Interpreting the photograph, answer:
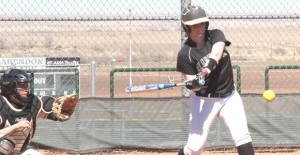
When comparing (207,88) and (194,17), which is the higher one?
(194,17)

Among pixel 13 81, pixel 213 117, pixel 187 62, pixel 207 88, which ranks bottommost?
pixel 213 117

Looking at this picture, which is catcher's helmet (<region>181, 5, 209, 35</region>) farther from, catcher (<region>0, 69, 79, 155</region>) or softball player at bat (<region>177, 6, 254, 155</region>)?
catcher (<region>0, 69, 79, 155</region>)

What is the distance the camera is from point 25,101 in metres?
6.17

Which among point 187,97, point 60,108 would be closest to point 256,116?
point 187,97

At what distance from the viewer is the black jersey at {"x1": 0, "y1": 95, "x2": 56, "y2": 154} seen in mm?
6082

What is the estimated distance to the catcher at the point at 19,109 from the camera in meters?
5.90

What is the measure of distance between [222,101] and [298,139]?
3774 millimetres

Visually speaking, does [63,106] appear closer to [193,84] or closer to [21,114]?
[21,114]

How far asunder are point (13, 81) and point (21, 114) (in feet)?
1.05

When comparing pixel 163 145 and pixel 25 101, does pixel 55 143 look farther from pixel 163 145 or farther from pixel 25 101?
pixel 25 101

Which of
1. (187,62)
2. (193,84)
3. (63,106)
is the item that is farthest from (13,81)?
(187,62)

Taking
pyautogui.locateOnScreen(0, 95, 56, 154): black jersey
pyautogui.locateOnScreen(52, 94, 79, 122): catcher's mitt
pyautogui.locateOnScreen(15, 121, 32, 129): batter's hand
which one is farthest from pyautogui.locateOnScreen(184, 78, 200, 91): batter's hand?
pyautogui.locateOnScreen(15, 121, 32, 129): batter's hand

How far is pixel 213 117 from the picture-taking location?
695cm

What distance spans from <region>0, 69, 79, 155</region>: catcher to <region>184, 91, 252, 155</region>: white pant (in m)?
1.34
